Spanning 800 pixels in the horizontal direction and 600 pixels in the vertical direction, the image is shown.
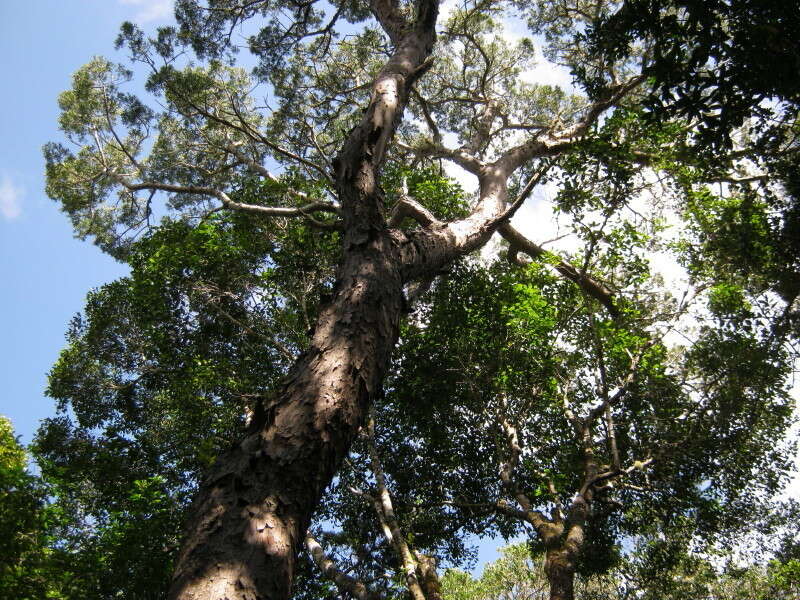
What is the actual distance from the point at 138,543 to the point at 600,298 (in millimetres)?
9532

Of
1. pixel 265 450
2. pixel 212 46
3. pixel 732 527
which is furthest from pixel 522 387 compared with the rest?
pixel 212 46

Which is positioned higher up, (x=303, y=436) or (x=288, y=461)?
(x=303, y=436)

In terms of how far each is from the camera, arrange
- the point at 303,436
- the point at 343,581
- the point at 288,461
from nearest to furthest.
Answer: the point at 288,461, the point at 303,436, the point at 343,581

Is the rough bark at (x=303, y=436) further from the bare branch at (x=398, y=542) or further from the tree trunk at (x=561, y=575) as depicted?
the tree trunk at (x=561, y=575)

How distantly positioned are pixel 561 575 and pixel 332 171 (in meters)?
7.01

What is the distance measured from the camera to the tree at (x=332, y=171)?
112 inches

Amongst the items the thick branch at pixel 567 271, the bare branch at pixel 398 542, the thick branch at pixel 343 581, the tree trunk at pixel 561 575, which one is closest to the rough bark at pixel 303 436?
the bare branch at pixel 398 542

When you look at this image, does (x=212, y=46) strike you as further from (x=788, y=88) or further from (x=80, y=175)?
(x=788, y=88)

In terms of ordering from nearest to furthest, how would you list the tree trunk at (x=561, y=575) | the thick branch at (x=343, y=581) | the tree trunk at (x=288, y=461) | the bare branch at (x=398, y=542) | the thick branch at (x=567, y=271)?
the tree trunk at (x=288, y=461) < the bare branch at (x=398, y=542) < the thick branch at (x=343, y=581) < the tree trunk at (x=561, y=575) < the thick branch at (x=567, y=271)

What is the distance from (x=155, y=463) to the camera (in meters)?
9.55

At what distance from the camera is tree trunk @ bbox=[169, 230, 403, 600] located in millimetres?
2441

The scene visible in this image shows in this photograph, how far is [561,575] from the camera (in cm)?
689

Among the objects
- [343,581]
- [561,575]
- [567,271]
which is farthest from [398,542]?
[567,271]

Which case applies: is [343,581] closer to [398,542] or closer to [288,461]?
[398,542]
